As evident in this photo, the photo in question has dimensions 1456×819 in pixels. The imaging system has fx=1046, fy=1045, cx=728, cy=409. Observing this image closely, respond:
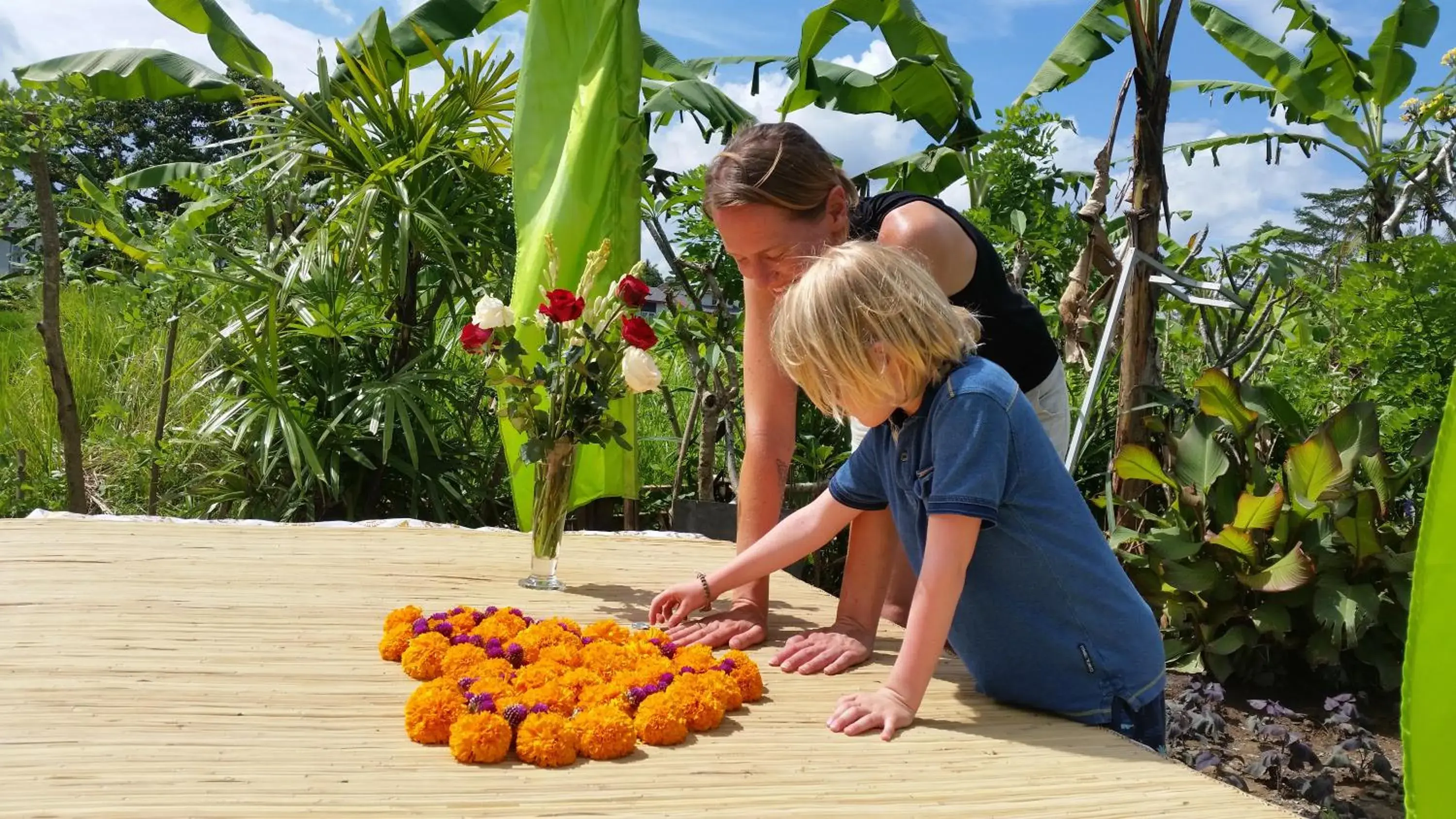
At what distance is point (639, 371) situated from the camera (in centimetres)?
192

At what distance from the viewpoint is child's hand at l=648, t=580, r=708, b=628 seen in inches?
72.6

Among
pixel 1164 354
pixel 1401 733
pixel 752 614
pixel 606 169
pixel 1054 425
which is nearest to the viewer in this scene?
pixel 1401 733

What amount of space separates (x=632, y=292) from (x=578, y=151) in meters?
1.74

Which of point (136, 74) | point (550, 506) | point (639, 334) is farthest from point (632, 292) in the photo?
point (136, 74)

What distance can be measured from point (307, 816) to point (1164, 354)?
4.53 meters

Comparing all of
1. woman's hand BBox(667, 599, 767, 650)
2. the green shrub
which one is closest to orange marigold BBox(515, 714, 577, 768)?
woman's hand BBox(667, 599, 767, 650)

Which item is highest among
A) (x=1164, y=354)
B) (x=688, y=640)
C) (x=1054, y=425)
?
(x=1164, y=354)

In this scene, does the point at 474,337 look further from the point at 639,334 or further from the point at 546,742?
the point at 546,742

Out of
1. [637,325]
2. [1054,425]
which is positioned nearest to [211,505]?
[637,325]

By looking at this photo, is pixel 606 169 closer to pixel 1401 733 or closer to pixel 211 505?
pixel 211 505

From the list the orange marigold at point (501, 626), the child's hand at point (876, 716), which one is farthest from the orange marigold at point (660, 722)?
the orange marigold at point (501, 626)

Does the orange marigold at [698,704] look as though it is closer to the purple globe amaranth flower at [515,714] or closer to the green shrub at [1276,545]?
the purple globe amaranth flower at [515,714]

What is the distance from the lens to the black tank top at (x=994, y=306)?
188 cm

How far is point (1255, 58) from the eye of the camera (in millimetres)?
4480
